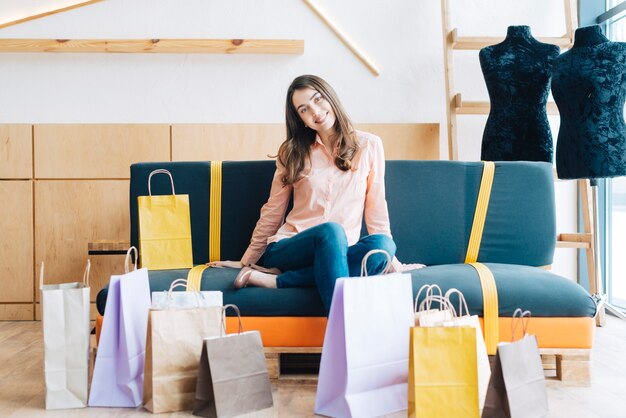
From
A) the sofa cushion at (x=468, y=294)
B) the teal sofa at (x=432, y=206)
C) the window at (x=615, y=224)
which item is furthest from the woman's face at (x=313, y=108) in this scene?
the window at (x=615, y=224)

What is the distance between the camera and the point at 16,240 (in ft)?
11.0

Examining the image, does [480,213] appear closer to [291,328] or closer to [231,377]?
[291,328]

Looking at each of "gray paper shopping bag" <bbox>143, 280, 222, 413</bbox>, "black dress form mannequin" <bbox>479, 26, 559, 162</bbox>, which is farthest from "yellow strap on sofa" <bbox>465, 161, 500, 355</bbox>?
"gray paper shopping bag" <bbox>143, 280, 222, 413</bbox>

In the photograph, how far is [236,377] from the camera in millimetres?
1712

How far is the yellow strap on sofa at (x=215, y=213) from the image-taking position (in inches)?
99.4

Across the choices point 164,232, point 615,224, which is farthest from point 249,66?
point 615,224

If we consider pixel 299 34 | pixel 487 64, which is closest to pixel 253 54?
pixel 299 34

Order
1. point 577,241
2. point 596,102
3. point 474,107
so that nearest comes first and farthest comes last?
point 596,102
point 577,241
point 474,107

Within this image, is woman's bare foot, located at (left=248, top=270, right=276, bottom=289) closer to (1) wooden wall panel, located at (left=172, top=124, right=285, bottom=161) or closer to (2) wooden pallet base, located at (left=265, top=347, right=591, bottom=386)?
(2) wooden pallet base, located at (left=265, top=347, right=591, bottom=386)

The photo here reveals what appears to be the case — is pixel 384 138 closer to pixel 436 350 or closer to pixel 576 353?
pixel 576 353

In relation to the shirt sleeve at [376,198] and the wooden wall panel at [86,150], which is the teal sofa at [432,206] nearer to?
the shirt sleeve at [376,198]

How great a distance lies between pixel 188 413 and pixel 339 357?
0.45 meters

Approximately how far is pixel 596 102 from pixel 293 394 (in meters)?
1.67

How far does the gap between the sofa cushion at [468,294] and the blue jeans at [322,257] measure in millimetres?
66
